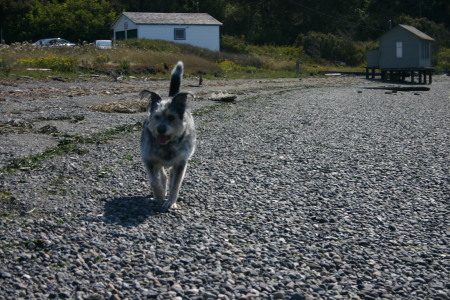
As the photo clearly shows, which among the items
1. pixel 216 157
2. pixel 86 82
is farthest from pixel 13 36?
pixel 216 157

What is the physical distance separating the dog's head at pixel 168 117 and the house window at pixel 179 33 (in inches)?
2350

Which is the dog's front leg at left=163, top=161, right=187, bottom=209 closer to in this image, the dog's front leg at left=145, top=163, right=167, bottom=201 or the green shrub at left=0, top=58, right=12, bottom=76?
the dog's front leg at left=145, top=163, right=167, bottom=201

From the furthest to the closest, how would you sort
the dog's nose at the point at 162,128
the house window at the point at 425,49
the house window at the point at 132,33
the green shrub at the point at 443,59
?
the green shrub at the point at 443,59 → the house window at the point at 132,33 → the house window at the point at 425,49 → the dog's nose at the point at 162,128

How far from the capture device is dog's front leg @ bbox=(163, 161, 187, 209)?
7420mm

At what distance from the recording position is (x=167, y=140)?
732 cm

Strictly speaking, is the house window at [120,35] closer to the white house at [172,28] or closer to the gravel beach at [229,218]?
the white house at [172,28]

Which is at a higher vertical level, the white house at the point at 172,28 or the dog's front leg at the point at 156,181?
the white house at the point at 172,28

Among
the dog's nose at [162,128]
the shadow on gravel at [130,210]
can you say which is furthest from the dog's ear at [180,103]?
the shadow on gravel at [130,210]

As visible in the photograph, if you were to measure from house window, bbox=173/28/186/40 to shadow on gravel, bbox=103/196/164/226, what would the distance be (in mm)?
59640

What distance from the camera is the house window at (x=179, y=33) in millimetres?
65688

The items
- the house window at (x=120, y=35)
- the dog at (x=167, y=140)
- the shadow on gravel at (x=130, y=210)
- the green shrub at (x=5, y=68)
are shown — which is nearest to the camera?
the shadow on gravel at (x=130, y=210)

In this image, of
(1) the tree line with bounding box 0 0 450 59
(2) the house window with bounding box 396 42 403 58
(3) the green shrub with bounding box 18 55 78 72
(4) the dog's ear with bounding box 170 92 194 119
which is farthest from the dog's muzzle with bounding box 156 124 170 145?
(1) the tree line with bounding box 0 0 450 59

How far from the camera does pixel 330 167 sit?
34.3ft

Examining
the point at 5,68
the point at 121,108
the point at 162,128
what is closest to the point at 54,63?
the point at 5,68
